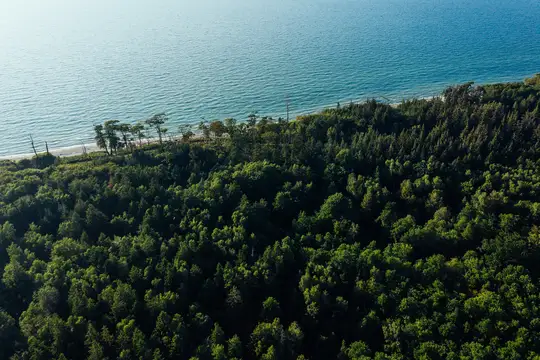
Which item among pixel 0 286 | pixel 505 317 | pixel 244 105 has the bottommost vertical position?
pixel 505 317

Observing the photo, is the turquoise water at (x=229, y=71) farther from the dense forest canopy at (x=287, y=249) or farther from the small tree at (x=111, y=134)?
the dense forest canopy at (x=287, y=249)

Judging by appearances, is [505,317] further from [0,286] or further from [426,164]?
[0,286]

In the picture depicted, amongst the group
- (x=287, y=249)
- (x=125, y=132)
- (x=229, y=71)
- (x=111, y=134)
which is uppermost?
(x=229, y=71)

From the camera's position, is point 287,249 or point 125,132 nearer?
point 287,249

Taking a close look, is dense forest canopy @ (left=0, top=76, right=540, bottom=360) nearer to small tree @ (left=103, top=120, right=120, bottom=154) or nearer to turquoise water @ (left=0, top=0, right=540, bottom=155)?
small tree @ (left=103, top=120, right=120, bottom=154)

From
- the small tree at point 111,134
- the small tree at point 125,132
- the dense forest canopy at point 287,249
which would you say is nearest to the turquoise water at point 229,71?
the small tree at point 125,132

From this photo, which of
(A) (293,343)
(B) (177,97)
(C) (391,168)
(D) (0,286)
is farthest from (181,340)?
(B) (177,97)

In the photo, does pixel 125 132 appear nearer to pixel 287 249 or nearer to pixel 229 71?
pixel 287 249

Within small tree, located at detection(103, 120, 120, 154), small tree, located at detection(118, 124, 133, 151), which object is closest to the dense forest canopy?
small tree, located at detection(103, 120, 120, 154)

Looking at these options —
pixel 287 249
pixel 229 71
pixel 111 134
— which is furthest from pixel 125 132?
pixel 229 71
